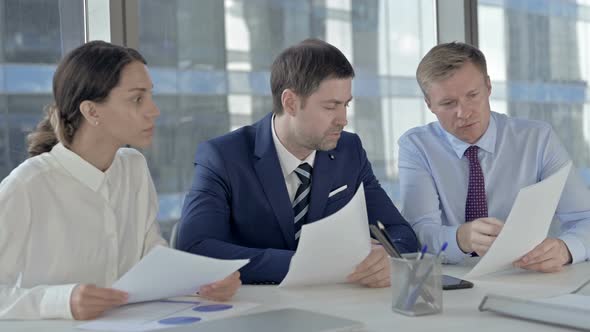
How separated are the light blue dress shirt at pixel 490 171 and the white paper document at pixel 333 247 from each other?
77 cm

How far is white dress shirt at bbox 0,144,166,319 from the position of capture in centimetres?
186

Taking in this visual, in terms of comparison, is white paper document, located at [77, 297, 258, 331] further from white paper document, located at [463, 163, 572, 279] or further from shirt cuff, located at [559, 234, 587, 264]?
shirt cuff, located at [559, 234, 587, 264]

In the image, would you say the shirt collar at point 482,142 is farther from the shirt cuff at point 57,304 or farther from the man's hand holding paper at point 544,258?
the shirt cuff at point 57,304

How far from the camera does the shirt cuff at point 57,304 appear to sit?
1566 mm

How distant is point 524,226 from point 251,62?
220cm

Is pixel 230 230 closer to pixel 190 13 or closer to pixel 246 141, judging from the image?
pixel 246 141

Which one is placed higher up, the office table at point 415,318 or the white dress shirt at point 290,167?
the white dress shirt at point 290,167

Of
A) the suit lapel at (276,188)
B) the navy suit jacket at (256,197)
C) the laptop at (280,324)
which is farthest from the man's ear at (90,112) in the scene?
the laptop at (280,324)

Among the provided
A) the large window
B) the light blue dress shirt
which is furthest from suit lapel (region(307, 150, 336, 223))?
the large window

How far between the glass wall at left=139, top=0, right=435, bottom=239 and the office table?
5.72ft

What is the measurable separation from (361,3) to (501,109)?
1.10 m

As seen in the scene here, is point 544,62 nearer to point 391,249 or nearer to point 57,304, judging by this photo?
point 391,249

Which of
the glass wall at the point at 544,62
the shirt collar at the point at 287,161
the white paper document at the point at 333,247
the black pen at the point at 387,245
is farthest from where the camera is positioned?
the glass wall at the point at 544,62

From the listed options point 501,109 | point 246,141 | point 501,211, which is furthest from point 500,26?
point 246,141
